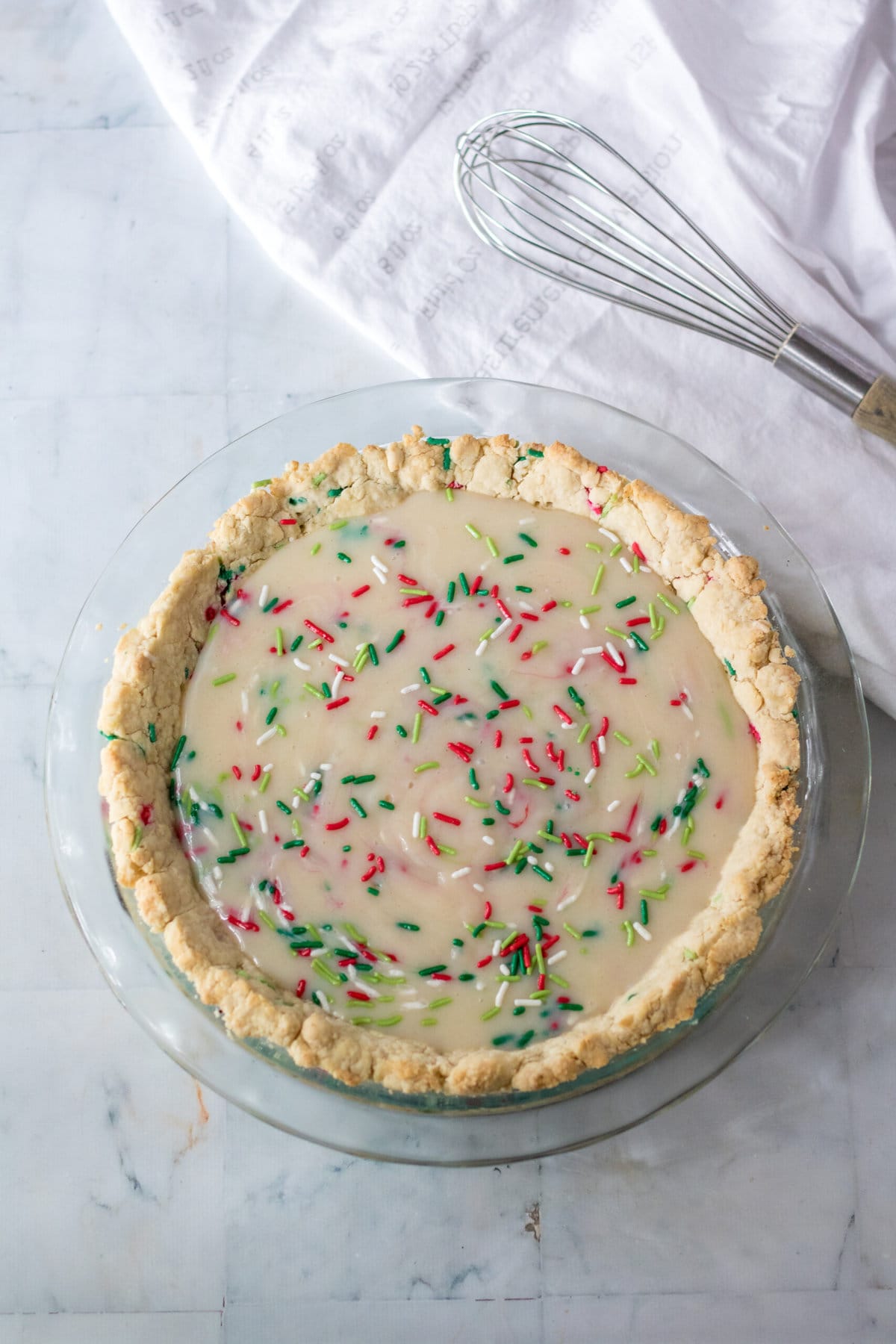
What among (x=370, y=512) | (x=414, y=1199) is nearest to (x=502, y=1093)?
(x=414, y=1199)

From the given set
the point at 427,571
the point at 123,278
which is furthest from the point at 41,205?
the point at 427,571

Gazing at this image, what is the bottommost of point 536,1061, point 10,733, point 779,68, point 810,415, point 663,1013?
point 10,733

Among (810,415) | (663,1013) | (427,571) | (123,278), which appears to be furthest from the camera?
(123,278)

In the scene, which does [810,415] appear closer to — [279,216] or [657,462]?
[657,462]

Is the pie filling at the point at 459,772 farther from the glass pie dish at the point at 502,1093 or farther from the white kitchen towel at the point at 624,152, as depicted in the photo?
the white kitchen towel at the point at 624,152

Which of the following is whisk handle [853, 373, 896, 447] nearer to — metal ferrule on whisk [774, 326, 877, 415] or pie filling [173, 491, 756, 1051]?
metal ferrule on whisk [774, 326, 877, 415]

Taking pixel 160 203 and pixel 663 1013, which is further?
pixel 160 203

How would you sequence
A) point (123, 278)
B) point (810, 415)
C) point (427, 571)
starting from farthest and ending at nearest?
point (123, 278)
point (810, 415)
point (427, 571)
